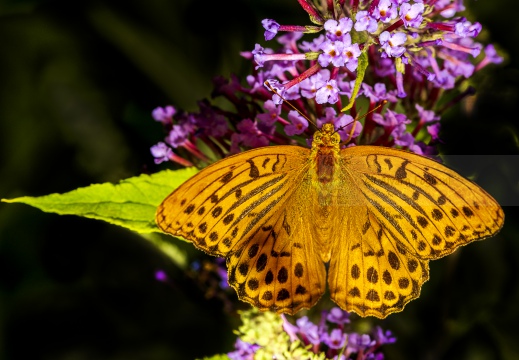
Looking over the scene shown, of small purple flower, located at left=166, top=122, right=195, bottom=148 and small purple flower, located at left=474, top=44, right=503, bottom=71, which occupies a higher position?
small purple flower, located at left=474, top=44, right=503, bottom=71

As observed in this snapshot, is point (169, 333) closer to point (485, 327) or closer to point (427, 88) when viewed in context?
point (485, 327)

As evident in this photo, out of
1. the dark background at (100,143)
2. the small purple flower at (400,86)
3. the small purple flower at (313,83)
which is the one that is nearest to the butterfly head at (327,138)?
the small purple flower at (313,83)

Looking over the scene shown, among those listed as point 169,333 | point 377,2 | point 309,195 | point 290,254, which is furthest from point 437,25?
point 169,333

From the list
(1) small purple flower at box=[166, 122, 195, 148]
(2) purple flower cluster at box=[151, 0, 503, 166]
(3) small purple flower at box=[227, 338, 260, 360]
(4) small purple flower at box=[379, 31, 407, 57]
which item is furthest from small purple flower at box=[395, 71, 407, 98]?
(3) small purple flower at box=[227, 338, 260, 360]

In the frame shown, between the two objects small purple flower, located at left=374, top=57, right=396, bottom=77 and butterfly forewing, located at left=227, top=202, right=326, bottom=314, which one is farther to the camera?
small purple flower, located at left=374, top=57, right=396, bottom=77

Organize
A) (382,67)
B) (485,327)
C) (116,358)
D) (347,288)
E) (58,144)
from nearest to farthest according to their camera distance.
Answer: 1. (347,288)
2. (382,67)
3. (485,327)
4. (116,358)
5. (58,144)

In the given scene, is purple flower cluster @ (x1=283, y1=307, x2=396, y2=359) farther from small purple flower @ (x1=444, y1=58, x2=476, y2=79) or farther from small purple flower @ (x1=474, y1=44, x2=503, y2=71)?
small purple flower @ (x1=474, y1=44, x2=503, y2=71)

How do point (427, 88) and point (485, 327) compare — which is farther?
point (485, 327)

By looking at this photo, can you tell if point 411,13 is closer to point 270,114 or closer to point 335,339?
point 270,114
